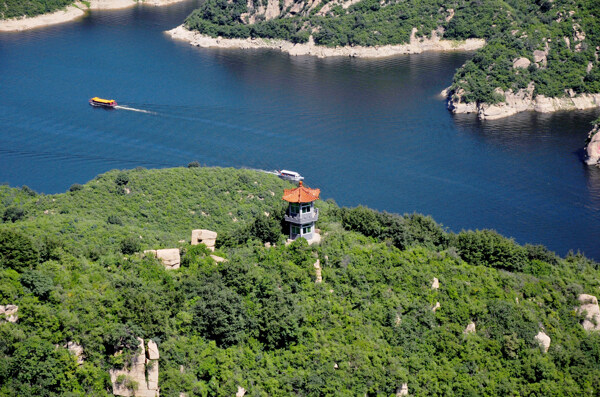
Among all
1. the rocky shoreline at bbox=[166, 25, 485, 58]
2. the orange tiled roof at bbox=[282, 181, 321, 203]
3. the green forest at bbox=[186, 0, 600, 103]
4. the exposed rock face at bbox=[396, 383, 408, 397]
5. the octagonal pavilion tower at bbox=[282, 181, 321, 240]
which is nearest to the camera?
the exposed rock face at bbox=[396, 383, 408, 397]

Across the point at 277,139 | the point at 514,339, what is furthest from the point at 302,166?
the point at 514,339

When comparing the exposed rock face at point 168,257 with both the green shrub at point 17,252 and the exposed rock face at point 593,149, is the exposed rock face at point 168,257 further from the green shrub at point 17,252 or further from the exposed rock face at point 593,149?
the exposed rock face at point 593,149

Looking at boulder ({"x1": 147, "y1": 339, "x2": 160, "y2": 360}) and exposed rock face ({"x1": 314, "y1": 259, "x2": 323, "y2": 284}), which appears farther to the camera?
exposed rock face ({"x1": 314, "y1": 259, "x2": 323, "y2": 284})

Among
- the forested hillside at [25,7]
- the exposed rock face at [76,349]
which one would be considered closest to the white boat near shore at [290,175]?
the exposed rock face at [76,349]

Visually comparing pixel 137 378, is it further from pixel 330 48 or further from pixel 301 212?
pixel 330 48

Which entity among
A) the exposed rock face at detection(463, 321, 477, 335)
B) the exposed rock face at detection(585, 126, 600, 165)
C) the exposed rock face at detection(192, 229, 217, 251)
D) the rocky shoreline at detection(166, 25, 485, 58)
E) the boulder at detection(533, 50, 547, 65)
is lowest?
the exposed rock face at detection(463, 321, 477, 335)

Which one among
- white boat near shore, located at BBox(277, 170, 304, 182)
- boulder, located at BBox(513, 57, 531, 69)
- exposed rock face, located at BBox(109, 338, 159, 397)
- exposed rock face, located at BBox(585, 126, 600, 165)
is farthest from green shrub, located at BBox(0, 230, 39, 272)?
boulder, located at BBox(513, 57, 531, 69)

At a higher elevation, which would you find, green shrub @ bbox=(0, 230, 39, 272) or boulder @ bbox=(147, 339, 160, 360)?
green shrub @ bbox=(0, 230, 39, 272)

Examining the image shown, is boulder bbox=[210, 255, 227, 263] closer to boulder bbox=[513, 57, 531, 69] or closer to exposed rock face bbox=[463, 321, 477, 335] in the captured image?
exposed rock face bbox=[463, 321, 477, 335]
